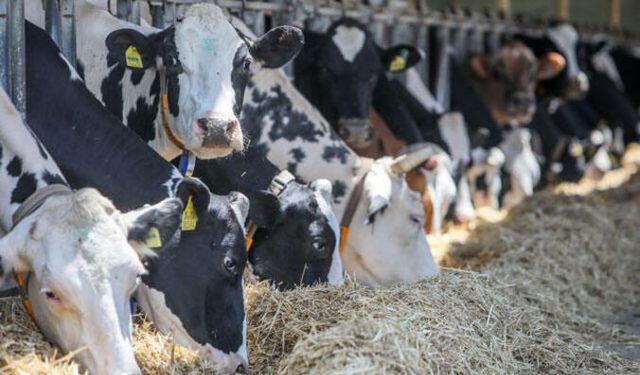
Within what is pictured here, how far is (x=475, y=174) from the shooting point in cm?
1170

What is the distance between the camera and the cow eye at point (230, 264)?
522cm

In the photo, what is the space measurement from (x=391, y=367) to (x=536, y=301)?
2.30m

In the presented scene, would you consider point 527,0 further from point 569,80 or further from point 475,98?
point 475,98

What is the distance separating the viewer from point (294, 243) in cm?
618

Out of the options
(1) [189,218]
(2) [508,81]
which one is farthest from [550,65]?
(1) [189,218]

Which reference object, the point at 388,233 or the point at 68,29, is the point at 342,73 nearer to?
the point at 388,233

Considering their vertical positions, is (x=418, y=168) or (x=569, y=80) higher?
(x=418, y=168)

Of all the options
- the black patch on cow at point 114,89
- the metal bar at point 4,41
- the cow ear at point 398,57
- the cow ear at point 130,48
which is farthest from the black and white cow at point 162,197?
the cow ear at point 398,57

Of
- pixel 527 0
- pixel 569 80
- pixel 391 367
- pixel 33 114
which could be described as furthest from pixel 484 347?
pixel 527 0

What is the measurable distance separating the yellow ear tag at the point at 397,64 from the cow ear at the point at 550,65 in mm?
4826

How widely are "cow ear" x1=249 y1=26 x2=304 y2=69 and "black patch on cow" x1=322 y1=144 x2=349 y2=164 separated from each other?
2.91 ft

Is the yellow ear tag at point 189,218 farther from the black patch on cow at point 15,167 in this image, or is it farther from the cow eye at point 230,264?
A: the black patch on cow at point 15,167

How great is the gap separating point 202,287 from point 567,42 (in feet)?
33.6

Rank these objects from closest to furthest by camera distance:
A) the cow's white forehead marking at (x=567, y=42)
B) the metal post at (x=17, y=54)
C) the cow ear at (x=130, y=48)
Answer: the metal post at (x=17, y=54) < the cow ear at (x=130, y=48) < the cow's white forehead marking at (x=567, y=42)
